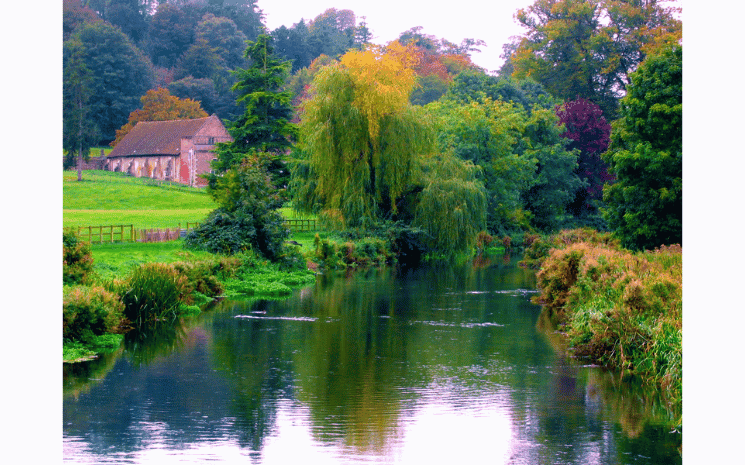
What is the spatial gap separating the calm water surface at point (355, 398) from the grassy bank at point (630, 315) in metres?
0.51

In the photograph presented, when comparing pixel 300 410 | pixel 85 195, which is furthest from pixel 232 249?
pixel 85 195

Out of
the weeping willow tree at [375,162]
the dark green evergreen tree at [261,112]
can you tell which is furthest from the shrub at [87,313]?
the dark green evergreen tree at [261,112]

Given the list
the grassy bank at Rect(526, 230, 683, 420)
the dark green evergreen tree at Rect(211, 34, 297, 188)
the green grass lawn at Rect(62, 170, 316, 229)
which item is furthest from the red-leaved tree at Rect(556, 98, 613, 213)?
the grassy bank at Rect(526, 230, 683, 420)

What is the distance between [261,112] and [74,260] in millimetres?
27937

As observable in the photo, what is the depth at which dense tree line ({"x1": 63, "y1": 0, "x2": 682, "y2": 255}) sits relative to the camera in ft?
101

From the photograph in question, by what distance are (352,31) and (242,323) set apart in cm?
7065

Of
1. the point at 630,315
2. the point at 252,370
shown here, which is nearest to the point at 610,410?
the point at 630,315

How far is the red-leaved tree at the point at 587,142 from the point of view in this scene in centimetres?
5031

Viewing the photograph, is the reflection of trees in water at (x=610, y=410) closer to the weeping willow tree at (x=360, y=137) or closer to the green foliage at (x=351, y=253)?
the green foliage at (x=351, y=253)

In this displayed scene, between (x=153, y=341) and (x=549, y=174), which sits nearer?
(x=153, y=341)

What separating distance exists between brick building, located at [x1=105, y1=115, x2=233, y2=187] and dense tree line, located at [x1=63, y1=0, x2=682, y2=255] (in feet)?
11.0

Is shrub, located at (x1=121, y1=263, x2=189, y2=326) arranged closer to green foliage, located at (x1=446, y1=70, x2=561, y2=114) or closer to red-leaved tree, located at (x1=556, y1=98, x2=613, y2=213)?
green foliage, located at (x1=446, y1=70, x2=561, y2=114)

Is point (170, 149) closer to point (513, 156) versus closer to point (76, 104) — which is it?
point (76, 104)

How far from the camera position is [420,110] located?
3481cm
